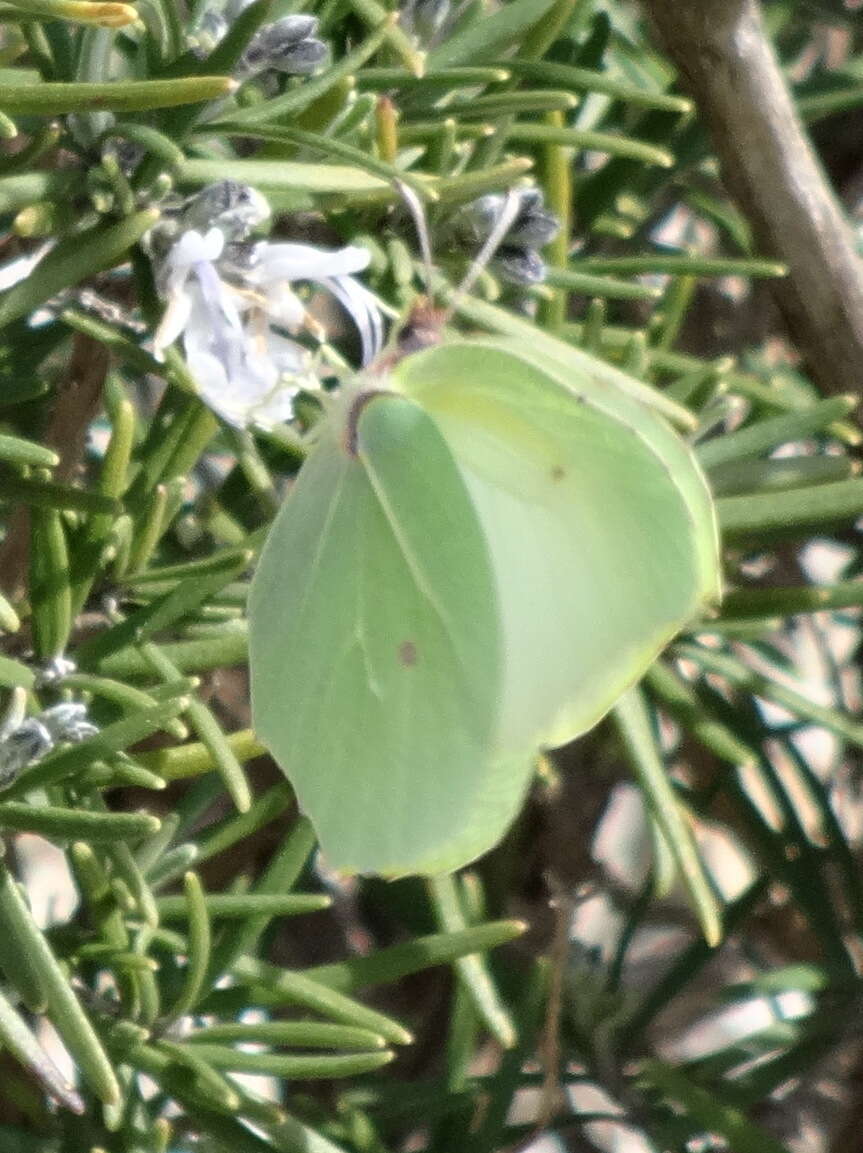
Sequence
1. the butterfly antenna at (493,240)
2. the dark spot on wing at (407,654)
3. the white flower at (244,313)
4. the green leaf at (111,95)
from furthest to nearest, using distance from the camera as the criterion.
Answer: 1. the dark spot on wing at (407,654)
2. the butterfly antenna at (493,240)
3. the white flower at (244,313)
4. the green leaf at (111,95)

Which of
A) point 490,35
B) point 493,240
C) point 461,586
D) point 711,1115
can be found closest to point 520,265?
Result: point 493,240

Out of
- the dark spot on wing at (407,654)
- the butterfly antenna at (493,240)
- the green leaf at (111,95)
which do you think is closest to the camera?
the green leaf at (111,95)

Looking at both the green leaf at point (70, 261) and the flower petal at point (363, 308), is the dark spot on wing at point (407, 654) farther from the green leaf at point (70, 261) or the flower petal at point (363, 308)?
the green leaf at point (70, 261)

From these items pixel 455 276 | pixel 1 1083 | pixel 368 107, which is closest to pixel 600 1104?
pixel 1 1083

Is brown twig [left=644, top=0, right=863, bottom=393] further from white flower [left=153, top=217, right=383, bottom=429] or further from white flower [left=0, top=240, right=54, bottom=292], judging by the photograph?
white flower [left=0, top=240, right=54, bottom=292]

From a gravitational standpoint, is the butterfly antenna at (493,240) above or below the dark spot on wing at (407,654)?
above

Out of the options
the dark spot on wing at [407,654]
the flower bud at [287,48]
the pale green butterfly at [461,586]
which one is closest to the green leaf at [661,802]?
the pale green butterfly at [461,586]

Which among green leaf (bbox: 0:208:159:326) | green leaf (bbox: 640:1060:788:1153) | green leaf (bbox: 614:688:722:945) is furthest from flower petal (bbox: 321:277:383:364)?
green leaf (bbox: 640:1060:788:1153)
